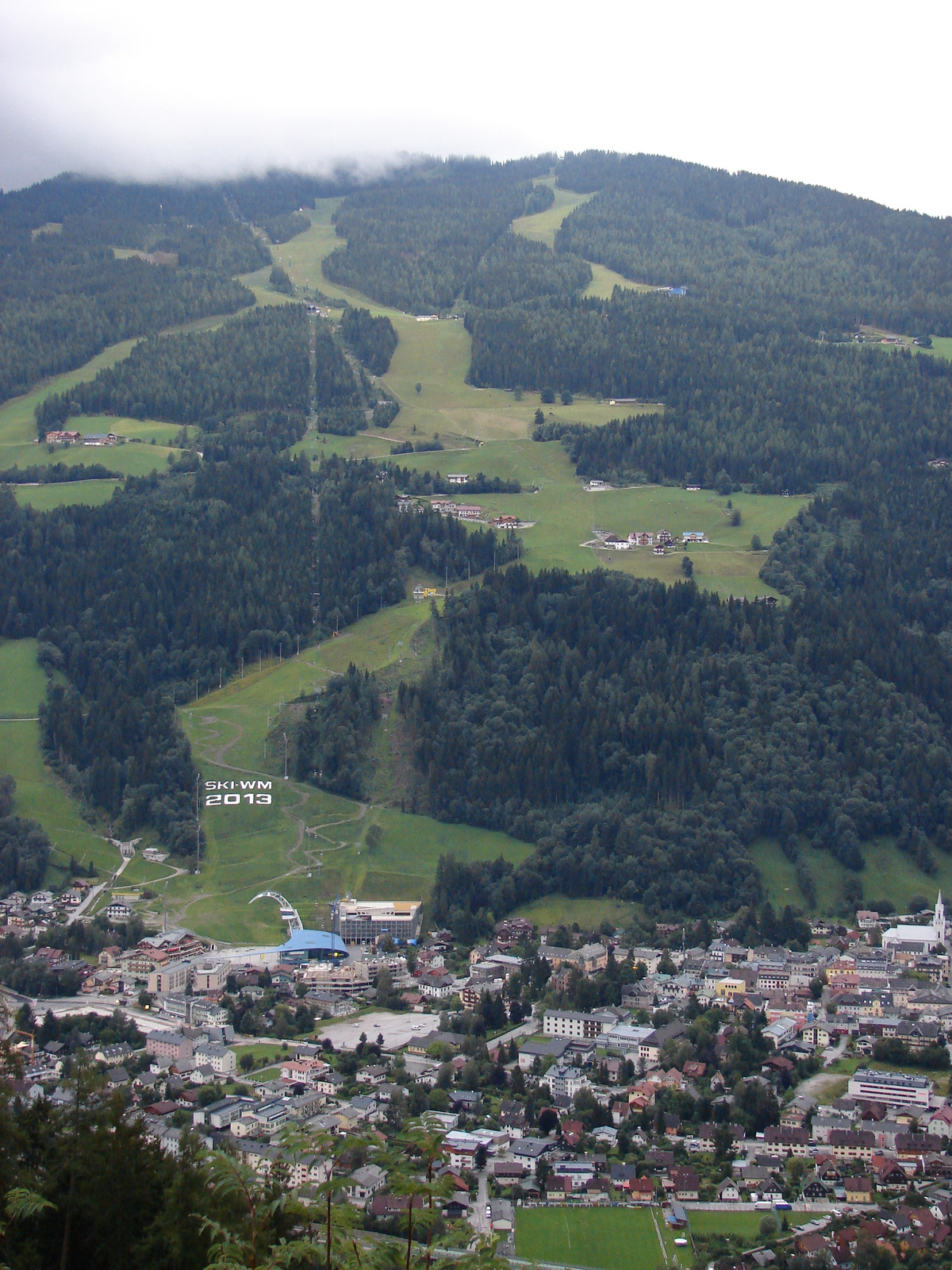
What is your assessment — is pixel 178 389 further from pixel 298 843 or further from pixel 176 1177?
pixel 176 1177

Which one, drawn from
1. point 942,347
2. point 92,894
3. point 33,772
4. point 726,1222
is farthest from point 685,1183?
point 942,347

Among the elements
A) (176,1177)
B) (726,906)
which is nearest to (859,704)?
(726,906)

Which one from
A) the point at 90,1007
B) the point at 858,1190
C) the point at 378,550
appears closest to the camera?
the point at 858,1190

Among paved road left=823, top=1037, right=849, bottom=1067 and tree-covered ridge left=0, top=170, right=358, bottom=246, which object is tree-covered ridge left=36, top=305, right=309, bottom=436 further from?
paved road left=823, top=1037, right=849, bottom=1067

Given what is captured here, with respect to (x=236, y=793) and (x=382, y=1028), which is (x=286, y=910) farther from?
(x=382, y=1028)

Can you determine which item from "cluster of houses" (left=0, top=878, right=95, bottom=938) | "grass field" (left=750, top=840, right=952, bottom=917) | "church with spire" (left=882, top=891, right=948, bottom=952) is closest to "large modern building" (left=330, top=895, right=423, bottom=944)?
"cluster of houses" (left=0, top=878, right=95, bottom=938)
